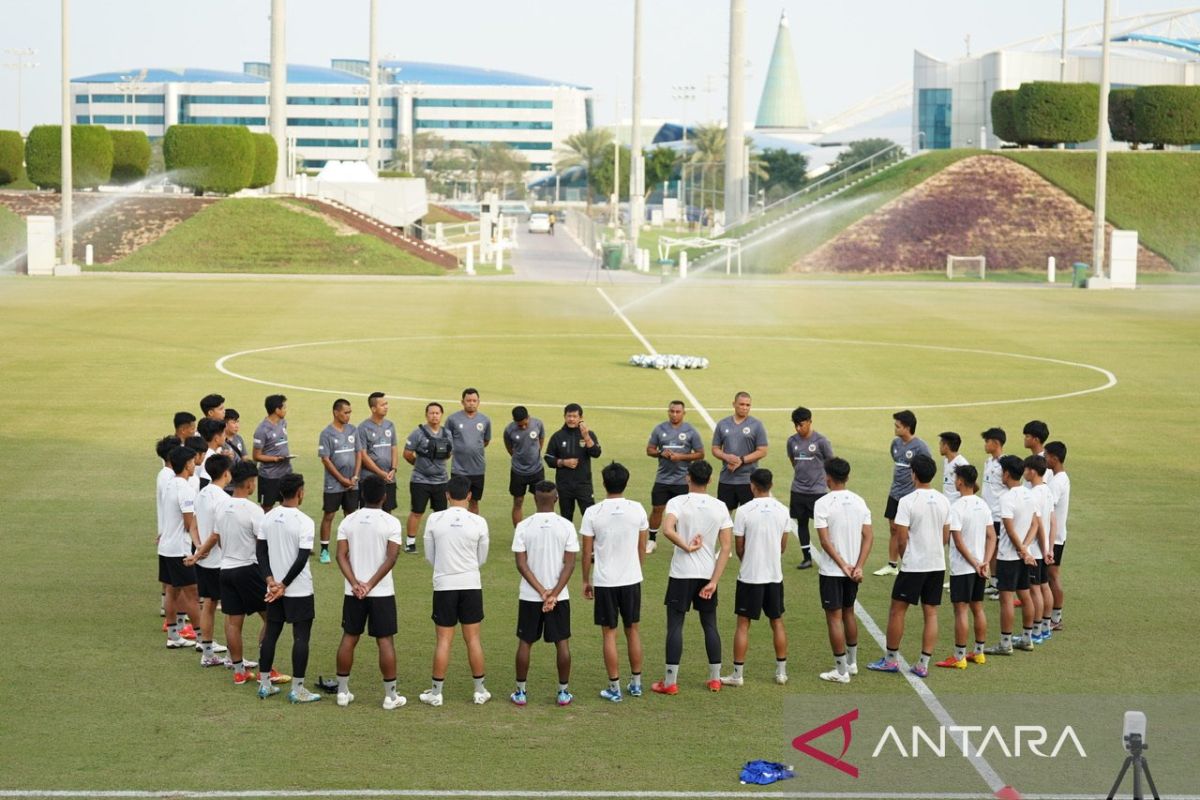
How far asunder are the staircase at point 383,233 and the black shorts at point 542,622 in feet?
208

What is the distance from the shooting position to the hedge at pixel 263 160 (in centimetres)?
8706

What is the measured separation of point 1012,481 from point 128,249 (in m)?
65.6

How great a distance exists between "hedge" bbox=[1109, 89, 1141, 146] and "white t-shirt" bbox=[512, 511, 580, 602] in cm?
8371

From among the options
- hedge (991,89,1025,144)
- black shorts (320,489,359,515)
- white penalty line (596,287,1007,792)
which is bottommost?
white penalty line (596,287,1007,792)

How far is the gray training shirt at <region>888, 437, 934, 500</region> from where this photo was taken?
1695 cm

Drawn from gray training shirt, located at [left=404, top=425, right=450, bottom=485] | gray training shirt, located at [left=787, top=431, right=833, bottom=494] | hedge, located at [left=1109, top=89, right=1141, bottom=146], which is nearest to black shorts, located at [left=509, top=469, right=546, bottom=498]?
gray training shirt, located at [left=404, top=425, right=450, bottom=485]

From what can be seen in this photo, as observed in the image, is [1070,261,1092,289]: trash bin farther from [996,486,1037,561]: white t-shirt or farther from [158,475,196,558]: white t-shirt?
[158,475,196,558]: white t-shirt

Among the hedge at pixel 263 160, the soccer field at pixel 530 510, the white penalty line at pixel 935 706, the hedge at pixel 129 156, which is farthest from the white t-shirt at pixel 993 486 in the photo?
the hedge at pixel 129 156

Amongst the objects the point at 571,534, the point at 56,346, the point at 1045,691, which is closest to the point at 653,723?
the point at 571,534

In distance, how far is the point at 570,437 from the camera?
18.3m

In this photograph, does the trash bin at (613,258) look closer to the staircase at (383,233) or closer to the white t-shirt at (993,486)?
the staircase at (383,233)

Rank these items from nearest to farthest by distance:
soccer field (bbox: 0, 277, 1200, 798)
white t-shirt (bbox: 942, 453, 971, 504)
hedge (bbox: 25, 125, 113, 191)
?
soccer field (bbox: 0, 277, 1200, 798)
white t-shirt (bbox: 942, 453, 971, 504)
hedge (bbox: 25, 125, 113, 191)

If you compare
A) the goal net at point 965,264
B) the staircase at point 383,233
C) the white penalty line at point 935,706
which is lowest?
the white penalty line at point 935,706

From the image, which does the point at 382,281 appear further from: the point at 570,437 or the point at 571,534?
the point at 571,534
